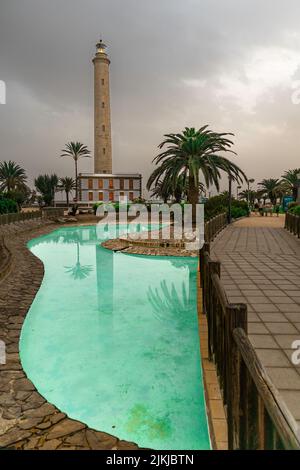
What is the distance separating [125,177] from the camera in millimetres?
61656

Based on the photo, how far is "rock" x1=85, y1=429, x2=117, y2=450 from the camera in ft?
11.1

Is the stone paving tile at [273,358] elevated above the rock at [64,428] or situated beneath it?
elevated above

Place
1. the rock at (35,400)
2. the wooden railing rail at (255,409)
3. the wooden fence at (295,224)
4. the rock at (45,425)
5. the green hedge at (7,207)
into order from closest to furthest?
1. the wooden railing rail at (255,409)
2. the rock at (45,425)
3. the rock at (35,400)
4. the wooden fence at (295,224)
5. the green hedge at (7,207)

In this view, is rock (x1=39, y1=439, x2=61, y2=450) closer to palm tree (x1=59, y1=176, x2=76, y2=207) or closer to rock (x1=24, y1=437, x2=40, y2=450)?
rock (x1=24, y1=437, x2=40, y2=450)

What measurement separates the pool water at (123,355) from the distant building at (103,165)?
47849 millimetres

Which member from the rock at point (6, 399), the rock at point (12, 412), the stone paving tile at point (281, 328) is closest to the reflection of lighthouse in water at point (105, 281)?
the rock at point (6, 399)

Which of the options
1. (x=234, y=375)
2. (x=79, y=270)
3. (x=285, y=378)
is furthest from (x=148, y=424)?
(x=79, y=270)

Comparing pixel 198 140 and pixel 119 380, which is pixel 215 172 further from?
pixel 119 380

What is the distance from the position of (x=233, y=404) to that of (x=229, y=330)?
556mm

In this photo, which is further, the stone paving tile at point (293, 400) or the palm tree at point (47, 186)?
the palm tree at point (47, 186)

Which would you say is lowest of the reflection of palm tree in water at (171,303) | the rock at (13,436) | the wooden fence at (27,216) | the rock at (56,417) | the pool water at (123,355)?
the pool water at (123,355)

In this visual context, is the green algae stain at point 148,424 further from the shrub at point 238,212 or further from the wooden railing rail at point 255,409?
the shrub at point 238,212

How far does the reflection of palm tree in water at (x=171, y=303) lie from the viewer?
806cm

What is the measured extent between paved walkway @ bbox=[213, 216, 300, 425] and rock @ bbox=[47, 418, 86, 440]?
2.33m
